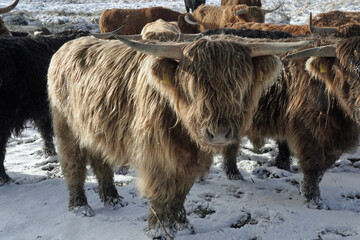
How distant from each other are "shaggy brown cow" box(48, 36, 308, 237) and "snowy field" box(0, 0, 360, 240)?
0.75ft

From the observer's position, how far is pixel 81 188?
2.95m

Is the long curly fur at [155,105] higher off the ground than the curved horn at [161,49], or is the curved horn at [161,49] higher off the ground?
the curved horn at [161,49]

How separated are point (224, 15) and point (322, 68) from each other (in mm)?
6614

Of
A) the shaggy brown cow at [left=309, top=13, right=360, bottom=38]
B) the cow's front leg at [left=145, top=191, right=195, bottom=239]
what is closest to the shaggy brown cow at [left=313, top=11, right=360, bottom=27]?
the shaggy brown cow at [left=309, top=13, right=360, bottom=38]

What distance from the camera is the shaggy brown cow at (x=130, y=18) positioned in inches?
370

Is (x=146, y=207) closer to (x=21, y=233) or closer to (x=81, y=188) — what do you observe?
(x=81, y=188)

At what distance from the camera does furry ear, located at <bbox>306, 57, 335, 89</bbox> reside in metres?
2.69

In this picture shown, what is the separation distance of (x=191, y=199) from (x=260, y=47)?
157 cm

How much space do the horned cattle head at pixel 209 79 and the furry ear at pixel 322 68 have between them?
32.1 inches

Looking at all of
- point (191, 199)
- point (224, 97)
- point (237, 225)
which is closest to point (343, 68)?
point (224, 97)

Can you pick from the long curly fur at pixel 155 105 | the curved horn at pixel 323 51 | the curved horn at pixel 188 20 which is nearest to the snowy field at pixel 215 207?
the long curly fur at pixel 155 105

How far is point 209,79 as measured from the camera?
1.91 meters

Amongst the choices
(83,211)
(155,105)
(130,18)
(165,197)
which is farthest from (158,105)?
(130,18)

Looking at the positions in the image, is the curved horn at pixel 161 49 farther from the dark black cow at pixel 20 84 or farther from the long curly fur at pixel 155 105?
the dark black cow at pixel 20 84
